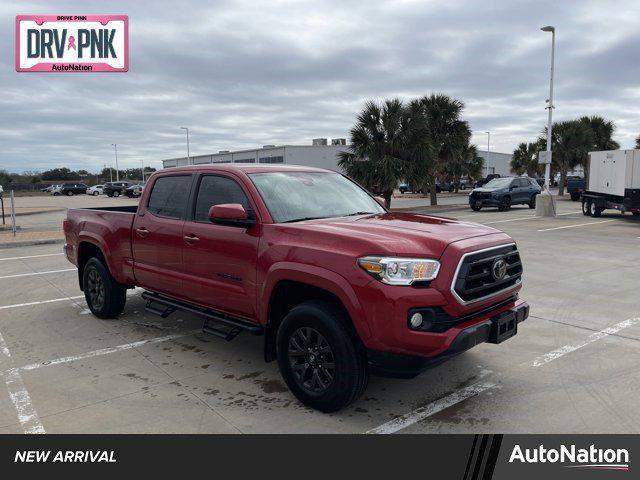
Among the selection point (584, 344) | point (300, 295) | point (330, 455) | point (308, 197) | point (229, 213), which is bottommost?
point (330, 455)

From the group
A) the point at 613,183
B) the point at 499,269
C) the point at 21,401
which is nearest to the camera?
the point at 499,269

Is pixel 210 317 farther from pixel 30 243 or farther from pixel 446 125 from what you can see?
pixel 446 125

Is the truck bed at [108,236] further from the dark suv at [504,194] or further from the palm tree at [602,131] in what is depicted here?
the palm tree at [602,131]

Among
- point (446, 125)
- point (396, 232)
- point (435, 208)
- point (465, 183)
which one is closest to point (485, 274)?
point (396, 232)

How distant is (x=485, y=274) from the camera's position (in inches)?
150

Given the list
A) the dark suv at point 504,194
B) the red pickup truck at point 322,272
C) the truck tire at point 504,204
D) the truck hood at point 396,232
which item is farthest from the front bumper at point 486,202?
the truck hood at point 396,232

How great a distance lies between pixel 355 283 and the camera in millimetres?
3539

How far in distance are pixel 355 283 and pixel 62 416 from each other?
2413mm

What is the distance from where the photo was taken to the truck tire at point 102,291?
20.8 feet

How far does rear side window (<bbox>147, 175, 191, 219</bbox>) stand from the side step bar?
0.90 meters

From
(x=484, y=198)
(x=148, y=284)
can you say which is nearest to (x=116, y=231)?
(x=148, y=284)

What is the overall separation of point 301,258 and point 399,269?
A: 77 centimetres

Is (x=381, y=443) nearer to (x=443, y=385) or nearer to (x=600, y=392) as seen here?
(x=443, y=385)

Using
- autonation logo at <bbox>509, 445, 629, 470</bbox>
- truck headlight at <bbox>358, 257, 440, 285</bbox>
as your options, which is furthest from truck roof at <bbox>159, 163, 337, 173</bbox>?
autonation logo at <bbox>509, 445, 629, 470</bbox>
